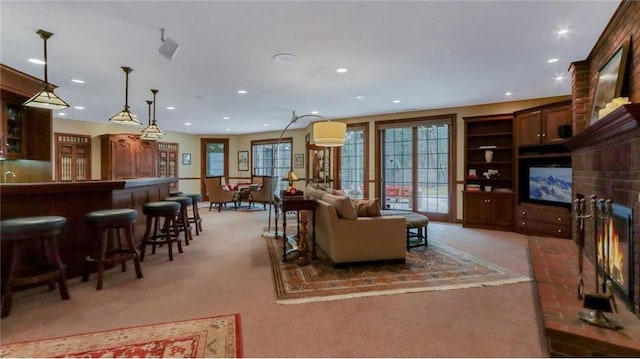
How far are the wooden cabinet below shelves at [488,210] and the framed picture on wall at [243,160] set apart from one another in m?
7.28

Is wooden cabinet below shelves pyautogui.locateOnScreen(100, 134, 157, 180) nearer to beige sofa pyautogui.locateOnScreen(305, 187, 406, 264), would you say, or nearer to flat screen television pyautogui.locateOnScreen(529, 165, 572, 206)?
beige sofa pyautogui.locateOnScreen(305, 187, 406, 264)

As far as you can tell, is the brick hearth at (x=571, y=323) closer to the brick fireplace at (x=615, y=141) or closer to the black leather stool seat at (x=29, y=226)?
the brick fireplace at (x=615, y=141)

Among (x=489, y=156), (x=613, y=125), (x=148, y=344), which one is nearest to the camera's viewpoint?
(x=148, y=344)

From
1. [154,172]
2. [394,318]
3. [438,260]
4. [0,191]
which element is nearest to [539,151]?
[438,260]

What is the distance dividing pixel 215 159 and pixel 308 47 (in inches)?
339

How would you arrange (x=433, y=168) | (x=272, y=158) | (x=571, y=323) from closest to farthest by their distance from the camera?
(x=571, y=323) → (x=433, y=168) → (x=272, y=158)

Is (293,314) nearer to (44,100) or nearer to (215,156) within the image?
(44,100)

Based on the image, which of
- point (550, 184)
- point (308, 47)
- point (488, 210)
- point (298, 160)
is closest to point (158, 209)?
point (308, 47)

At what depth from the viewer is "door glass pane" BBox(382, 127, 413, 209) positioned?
7.14 meters

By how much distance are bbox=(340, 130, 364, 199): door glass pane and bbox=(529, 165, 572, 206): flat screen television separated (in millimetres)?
3463

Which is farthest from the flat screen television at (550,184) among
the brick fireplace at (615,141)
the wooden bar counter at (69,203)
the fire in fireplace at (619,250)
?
the wooden bar counter at (69,203)

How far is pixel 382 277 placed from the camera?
10.8 ft

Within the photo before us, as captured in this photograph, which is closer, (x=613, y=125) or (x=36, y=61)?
(x=613, y=125)

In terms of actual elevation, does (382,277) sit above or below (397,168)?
below
